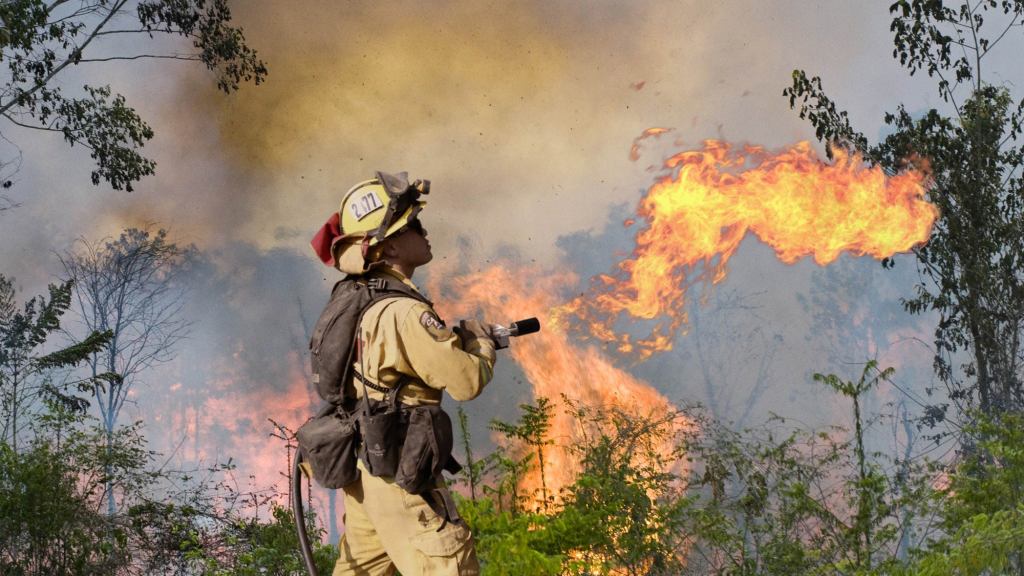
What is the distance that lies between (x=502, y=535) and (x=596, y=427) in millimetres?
4684

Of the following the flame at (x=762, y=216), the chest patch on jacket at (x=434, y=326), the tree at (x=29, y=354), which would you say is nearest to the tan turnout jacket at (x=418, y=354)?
the chest patch on jacket at (x=434, y=326)

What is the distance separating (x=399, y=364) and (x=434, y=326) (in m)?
0.19

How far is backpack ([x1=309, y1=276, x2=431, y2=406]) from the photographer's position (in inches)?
138

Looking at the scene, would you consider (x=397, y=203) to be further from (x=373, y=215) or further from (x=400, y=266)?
(x=400, y=266)

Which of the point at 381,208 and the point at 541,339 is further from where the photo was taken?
the point at 541,339

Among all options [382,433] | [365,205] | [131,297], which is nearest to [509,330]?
[382,433]

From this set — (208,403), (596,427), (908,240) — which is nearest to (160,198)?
(208,403)

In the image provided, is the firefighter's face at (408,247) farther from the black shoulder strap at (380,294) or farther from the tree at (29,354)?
the tree at (29,354)

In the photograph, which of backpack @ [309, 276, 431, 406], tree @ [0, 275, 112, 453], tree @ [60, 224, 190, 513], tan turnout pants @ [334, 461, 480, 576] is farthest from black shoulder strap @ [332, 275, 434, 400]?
tree @ [60, 224, 190, 513]

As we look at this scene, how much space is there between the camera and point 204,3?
10016 millimetres

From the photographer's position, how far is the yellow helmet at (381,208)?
11.5ft

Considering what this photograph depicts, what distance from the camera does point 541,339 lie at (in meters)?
10.4

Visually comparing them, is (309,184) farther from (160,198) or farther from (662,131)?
(662,131)

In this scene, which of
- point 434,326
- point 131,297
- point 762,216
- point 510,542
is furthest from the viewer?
point 131,297
